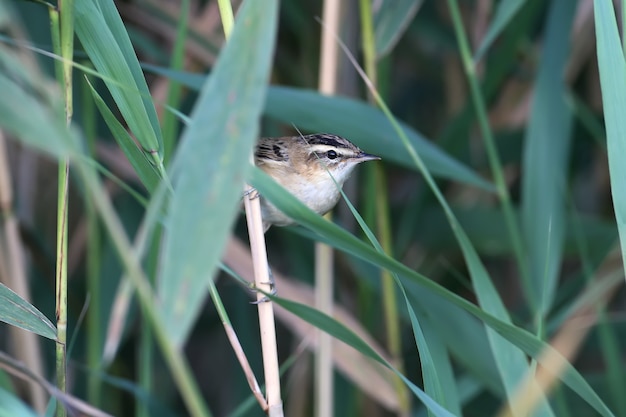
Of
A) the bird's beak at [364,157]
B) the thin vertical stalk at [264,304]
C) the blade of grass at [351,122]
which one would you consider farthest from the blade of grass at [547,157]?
the thin vertical stalk at [264,304]

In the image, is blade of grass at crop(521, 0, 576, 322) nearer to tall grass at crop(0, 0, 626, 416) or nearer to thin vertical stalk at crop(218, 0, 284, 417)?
tall grass at crop(0, 0, 626, 416)

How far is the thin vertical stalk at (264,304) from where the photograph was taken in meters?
1.35

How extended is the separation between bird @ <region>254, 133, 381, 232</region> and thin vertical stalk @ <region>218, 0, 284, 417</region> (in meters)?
0.62

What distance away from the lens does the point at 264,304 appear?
4.73 feet

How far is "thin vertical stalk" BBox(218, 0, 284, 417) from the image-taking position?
1.35m

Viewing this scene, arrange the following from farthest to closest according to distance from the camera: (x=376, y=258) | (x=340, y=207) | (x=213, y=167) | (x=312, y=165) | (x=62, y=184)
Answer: (x=340, y=207), (x=312, y=165), (x=62, y=184), (x=376, y=258), (x=213, y=167)

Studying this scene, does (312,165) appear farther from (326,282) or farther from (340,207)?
(340,207)

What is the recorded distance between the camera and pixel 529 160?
2.30 meters

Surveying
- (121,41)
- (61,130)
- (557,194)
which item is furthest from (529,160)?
(61,130)

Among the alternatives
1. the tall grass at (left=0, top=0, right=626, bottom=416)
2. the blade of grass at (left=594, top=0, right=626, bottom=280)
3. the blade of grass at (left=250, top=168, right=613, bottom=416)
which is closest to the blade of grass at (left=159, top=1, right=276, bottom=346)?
the tall grass at (left=0, top=0, right=626, bottom=416)

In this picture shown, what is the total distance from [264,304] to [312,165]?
86cm

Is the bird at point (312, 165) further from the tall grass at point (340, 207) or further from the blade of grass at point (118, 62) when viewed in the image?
the blade of grass at point (118, 62)

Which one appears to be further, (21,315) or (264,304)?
(264,304)

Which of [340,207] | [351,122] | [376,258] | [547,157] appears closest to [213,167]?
[376,258]
